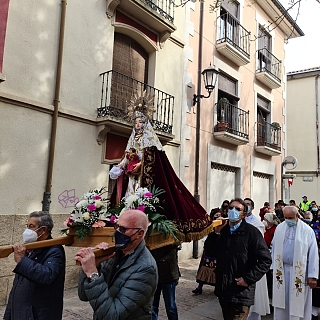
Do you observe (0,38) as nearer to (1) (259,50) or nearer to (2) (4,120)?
(2) (4,120)

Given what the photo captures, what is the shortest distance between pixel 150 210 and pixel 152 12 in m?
6.23

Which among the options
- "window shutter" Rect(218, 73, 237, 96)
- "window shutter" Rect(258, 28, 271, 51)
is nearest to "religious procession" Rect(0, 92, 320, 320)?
"window shutter" Rect(218, 73, 237, 96)

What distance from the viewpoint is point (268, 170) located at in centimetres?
1395

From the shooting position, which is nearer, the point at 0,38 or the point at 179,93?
the point at 0,38

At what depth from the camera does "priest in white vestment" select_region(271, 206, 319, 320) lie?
4.71m

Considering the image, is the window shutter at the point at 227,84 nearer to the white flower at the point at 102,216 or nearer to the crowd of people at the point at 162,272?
the crowd of people at the point at 162,272

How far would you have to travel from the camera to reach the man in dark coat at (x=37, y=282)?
2557 millimetres

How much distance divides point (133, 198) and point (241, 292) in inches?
60.8

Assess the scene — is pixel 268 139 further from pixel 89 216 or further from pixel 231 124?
pixel 89 216

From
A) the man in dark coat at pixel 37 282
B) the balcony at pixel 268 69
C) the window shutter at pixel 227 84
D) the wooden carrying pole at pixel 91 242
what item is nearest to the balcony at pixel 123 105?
the window shutter at pixel 227 84

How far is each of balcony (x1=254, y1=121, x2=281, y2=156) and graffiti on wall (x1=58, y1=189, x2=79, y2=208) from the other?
811 cm

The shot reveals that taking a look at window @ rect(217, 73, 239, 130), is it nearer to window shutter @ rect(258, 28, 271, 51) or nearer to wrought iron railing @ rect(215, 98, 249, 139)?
wrought iron railing @ rect(215, 98, 249, 139)

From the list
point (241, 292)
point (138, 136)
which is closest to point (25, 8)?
point (138, 136)

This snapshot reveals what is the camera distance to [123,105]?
7.94 m
